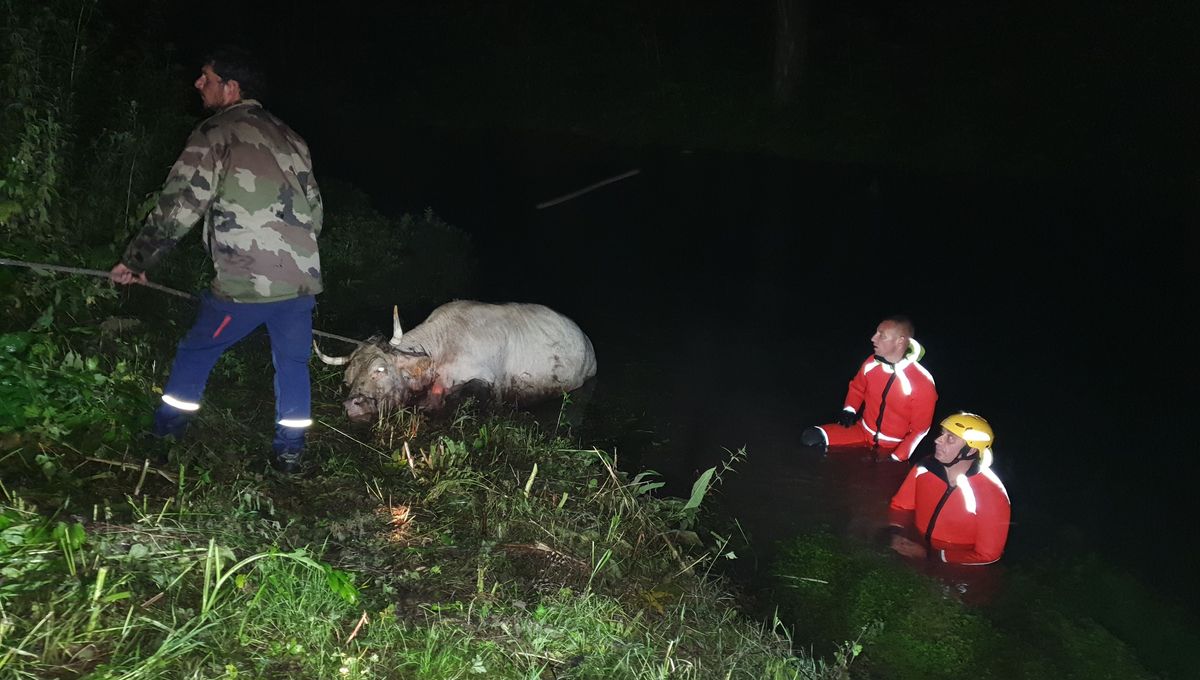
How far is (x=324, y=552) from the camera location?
4.84 m

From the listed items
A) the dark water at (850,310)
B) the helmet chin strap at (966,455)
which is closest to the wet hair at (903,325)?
the dark water at (850,310)

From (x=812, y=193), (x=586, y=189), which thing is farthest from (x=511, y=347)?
(x=812, y=193)

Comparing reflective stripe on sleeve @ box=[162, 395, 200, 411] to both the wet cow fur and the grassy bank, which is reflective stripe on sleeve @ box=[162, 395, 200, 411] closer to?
the grassy bank

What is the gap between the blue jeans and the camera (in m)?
5.55

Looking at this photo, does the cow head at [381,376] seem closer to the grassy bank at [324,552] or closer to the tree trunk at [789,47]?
the grassy bank at [324,552]

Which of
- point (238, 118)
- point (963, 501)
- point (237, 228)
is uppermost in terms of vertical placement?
point (238, 118)

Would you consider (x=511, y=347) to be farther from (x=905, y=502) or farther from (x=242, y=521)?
(x=242, y=521)

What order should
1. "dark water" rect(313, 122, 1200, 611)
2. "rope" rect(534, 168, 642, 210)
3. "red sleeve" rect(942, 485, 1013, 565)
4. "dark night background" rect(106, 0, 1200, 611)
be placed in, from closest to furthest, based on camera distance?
"red sleeve" rect(942, 485, 1013, 565)
"dark water" rect(313, 122, 1200, 611)
"dark night background" rect(106, 0, 1200, 611)
"rope" rect(534, 168, 642, 210)

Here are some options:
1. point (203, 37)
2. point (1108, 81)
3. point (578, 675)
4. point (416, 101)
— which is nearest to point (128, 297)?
point (578, 675)

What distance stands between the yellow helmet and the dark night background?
1.12 meters

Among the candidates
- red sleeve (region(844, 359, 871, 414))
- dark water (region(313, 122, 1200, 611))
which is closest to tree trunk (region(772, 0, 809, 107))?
dark water (region(313, 122, 1200, 611))

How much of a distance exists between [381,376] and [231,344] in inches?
72.3

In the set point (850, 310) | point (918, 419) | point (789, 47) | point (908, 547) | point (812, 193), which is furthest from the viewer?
point (789, 47)

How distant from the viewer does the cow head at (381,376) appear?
725 centimetres
